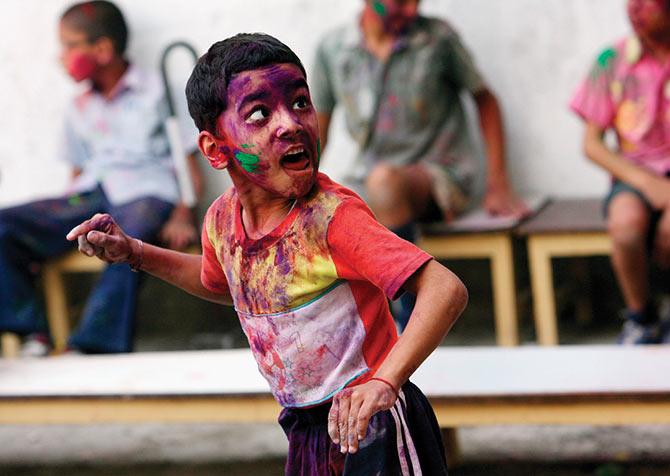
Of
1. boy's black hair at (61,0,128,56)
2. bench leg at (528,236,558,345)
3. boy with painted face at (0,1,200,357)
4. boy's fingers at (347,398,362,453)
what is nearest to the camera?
boy's fingers at (347,398,362,453)

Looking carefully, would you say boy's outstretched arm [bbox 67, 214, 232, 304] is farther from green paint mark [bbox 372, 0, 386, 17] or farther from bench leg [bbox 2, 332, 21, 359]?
bench leg [bbox 2, 332, 21, 359]

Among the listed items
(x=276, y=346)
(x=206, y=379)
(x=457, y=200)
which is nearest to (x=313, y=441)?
(x=276, y=346)

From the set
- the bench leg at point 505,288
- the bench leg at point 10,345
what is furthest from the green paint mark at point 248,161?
the bench leg at point 10,345

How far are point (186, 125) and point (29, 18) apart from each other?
1033mm

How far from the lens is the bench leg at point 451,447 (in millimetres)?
3562

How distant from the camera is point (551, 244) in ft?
15.0

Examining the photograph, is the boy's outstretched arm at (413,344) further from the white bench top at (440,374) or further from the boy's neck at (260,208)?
the white bench top at (440,374)

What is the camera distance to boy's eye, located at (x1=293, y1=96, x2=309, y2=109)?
1982 millimetres

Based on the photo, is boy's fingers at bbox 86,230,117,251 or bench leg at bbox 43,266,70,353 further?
bench leg at bbox 43,266,70,353

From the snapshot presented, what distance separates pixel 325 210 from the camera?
78.2 inches

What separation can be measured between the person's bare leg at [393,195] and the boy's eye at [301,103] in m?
2.39

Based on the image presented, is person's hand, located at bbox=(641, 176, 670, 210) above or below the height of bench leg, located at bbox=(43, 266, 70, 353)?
above

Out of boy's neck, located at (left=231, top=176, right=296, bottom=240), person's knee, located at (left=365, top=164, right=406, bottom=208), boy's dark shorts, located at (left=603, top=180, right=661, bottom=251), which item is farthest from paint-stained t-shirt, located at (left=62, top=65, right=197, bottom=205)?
boy's neck, located at (left=231, top=176, right=296, bottom=240)

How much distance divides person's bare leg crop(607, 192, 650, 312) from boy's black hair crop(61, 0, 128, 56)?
2378 millimetres
